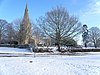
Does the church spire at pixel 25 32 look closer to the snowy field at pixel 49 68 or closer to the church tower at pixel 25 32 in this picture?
the church tower at pixel 25 32

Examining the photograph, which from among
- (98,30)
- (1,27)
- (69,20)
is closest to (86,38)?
(98,30)

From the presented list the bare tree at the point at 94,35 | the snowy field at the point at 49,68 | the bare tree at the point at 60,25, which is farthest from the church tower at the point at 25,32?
the snowy field at the point at 49,68

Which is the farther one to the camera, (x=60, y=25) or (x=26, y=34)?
(x=26, y=34)

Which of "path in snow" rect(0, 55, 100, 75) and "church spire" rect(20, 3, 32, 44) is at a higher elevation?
"church spire" rect(20, 3, 32, 44)

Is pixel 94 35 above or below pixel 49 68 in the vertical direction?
above

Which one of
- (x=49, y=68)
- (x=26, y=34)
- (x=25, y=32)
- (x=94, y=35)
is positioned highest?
(x=94, y=35)

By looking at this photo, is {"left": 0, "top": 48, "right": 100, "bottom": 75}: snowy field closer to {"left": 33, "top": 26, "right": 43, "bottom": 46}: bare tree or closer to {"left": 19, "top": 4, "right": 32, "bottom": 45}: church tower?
{"left": 33, "top": 26, "right": 43, "bottom": 46}: bare tree

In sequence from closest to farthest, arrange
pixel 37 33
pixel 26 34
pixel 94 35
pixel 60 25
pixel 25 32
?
pixel 60 25 → pixel 37 33 → pixel 26 34 → pixel 25 32 → pixel 94 35

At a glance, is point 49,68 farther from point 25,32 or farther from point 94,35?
point 94,35

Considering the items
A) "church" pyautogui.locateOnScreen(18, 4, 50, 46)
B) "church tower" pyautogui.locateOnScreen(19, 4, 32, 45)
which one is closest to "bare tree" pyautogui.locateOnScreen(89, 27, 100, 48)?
"church" pyautogui.locateOnScreen(18, 4, 50, 46)

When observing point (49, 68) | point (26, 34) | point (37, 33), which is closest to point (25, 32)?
point (26, 34)

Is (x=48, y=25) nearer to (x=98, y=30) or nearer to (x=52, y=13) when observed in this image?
(x=52, y=13)

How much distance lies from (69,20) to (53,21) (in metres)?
3.93

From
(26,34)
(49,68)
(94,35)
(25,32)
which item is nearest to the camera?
(49,68)
